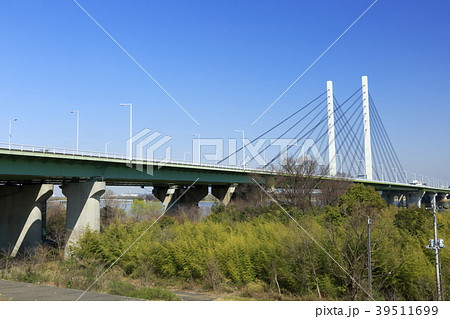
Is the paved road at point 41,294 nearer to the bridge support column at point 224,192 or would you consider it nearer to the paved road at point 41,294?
the paved road at point 41,294

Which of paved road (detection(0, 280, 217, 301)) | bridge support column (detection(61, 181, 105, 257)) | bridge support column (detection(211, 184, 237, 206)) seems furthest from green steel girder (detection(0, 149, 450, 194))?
paved road (detection(0, 280, 217, 301))

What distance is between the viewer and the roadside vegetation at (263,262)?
17.6 m

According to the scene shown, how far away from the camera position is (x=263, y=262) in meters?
21.2

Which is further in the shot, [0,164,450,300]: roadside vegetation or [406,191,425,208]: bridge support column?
[406,191,425,208]: bridge support column

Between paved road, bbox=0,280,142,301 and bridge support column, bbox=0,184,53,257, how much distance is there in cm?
2116

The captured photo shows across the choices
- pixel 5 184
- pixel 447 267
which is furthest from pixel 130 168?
pixel 447 267

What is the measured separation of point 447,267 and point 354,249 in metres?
3.73

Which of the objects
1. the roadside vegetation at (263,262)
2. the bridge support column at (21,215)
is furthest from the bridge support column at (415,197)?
the bridge support column at (21,215)

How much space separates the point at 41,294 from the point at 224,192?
140 ft

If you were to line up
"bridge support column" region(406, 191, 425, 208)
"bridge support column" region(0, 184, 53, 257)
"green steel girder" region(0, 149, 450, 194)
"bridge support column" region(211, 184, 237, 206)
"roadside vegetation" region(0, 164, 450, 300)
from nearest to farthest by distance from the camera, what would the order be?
"roadside vegetation" region(0, 164, 450, 300), "green steel girder" region(0, 149, 450, 194), "bridge support column" region(0, 184, 53, 257), "bridge support column" region(211, 184, 237, 206), "bridge support column" region(406, 191, 425, 208)

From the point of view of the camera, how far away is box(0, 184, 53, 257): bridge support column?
1396 inches

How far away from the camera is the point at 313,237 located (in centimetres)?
2036

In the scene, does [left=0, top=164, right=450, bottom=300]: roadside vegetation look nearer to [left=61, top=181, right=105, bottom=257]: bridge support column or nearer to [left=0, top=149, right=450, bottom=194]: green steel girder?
[left=61, top=181, right=105, bottom=257]: bridge support column

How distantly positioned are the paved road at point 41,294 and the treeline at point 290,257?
831 cm
